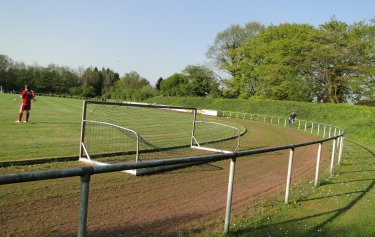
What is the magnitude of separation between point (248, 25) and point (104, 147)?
5744 cm

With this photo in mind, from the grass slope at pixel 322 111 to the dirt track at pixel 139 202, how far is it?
66.8 feet

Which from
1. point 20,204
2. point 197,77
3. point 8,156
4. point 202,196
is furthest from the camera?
point 197,77

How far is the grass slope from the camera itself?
96.8 feet

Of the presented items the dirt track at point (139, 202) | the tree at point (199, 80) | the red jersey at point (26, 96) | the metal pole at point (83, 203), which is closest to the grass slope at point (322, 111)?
the tree at point (199, 80)

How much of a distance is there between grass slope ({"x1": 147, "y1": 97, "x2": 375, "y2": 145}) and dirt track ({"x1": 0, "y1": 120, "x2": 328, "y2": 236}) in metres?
20.3

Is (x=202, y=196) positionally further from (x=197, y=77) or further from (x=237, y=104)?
(x=197, y=77)

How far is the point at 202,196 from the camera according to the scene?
7.28 metres

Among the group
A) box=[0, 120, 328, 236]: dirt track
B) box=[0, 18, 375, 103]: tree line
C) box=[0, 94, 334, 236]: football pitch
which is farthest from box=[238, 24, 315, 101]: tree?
box=[0, 120, 328, 236]: dirt track

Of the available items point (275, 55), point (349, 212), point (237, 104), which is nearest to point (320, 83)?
point (275, 55)

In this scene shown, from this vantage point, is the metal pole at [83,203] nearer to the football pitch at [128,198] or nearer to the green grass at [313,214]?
the football pitch at [128,198]

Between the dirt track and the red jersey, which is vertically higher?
the red jersey

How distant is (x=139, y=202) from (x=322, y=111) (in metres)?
36.9

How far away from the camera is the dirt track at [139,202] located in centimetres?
511

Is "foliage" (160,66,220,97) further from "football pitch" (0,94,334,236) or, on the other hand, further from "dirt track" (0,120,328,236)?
"dirt track" (0,120,328,236)
